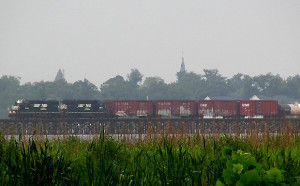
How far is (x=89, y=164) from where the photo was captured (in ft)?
28.7

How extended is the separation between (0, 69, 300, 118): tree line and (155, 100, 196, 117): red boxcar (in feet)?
294

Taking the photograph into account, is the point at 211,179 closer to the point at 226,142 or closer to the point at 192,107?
the point at 226,142

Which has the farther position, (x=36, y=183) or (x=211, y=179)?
(x=211, y=179)

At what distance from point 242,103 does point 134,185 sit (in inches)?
2277

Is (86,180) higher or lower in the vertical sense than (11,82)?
lower

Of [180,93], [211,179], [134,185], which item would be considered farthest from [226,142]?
[180,93]

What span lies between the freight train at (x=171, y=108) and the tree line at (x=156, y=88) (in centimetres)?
8839

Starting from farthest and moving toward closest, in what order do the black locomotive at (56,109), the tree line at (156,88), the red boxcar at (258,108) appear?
the tree line at (156,88), the red boxcar at (258,108), the black locomotive at (56,109)

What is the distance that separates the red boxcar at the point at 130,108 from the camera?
208 ft

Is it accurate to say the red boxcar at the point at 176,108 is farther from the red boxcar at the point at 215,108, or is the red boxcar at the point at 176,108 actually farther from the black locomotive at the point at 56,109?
the black locomotive at the point at 56,109

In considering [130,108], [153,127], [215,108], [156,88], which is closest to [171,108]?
[130,108]

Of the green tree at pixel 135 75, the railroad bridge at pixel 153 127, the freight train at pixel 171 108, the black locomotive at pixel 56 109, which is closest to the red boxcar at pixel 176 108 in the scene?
the freight train at pixel 171 108

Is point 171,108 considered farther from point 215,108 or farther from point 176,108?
point 215,108

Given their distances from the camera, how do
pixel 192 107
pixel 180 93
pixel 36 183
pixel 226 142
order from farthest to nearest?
pixel 180 93 → pixel 192 107 → pixel 226 142 → pixel 36 183
